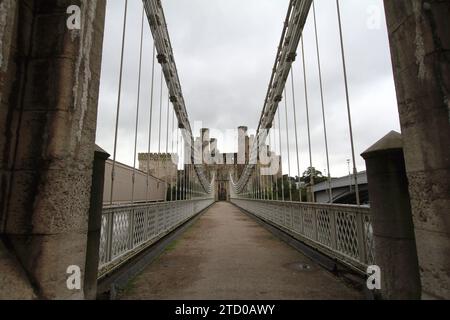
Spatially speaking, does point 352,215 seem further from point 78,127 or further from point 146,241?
point 146,241

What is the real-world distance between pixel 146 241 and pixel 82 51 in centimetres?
347

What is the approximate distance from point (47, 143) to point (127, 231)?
7.38 ft

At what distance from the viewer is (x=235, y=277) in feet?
10.00

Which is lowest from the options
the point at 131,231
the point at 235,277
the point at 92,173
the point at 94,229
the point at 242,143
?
the point at 235,277

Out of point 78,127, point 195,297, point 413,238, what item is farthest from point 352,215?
point 78,127

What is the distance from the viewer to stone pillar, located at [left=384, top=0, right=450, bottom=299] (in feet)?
5.12

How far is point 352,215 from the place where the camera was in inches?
115

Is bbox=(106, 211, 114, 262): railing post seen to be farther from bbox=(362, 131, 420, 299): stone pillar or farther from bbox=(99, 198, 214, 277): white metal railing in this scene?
bbox=(362, 131, 420, 299): stone pillar

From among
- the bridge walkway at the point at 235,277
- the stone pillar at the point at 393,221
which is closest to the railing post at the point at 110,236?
the bridge walkway at the point at 235,277

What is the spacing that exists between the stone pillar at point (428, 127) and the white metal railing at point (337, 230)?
978 mm

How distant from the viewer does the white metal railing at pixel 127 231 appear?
287cm

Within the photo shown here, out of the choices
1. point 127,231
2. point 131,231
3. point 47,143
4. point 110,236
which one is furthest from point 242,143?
point 47,143

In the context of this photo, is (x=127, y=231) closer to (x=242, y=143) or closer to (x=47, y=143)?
(x=47, y=143)

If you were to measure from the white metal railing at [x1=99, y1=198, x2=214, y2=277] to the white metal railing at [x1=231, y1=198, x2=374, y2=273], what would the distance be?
9.78ft
